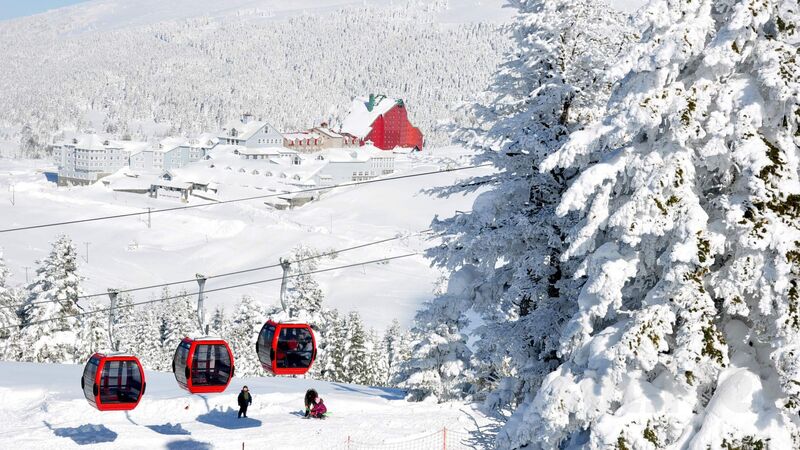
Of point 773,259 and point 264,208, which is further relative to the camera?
point 264,208

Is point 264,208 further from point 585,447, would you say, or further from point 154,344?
point 585,447

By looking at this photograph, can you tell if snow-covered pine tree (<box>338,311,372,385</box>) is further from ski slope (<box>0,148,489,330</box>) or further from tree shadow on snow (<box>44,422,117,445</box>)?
tree shadow on snow (<box>44,422,117,445</box>)

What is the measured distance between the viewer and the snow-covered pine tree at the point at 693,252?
9344 mm

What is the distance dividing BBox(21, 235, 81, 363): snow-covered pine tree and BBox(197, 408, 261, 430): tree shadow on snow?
2174 centimetres

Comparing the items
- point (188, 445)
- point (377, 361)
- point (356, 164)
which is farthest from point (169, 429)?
point (356, 164)

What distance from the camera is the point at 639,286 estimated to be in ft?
33.8

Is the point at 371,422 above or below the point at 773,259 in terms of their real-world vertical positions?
below

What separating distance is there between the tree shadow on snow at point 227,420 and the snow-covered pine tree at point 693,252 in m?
17.2

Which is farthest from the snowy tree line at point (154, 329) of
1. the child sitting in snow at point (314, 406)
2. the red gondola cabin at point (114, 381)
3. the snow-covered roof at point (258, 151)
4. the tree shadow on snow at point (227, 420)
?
the snow-covered roof at point (258, 151)

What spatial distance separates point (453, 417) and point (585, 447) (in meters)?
17.7

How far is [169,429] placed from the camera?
25375 millimetres

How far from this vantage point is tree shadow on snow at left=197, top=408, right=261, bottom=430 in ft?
86.2

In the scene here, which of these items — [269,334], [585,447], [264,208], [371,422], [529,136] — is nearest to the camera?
[585,447]

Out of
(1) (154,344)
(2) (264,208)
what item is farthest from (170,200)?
(1) (154,344)
